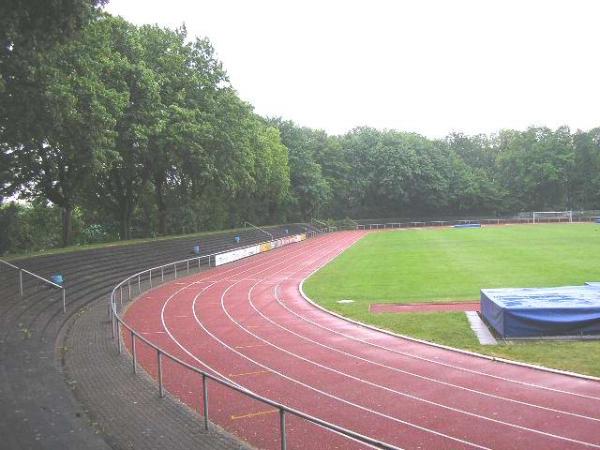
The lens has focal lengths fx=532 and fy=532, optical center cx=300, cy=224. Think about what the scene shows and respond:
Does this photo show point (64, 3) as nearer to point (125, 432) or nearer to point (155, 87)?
point (125, 432)

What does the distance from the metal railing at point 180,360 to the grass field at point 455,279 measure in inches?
293

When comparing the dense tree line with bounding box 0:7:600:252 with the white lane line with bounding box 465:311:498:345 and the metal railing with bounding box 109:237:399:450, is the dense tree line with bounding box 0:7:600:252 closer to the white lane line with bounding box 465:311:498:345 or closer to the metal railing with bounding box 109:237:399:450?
the metal railing with bounding box 109:237:399:450

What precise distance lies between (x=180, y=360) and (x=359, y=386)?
4.09m

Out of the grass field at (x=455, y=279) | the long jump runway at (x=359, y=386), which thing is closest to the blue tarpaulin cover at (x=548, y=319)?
the grass field at (x=455, y=279)

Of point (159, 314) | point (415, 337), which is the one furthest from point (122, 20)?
point (415, 337)

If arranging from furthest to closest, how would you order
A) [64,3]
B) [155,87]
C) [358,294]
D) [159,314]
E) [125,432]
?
[155,87] → [358,294] → [159,314] → [64,3] → [125,432]

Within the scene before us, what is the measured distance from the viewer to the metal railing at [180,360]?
5724 mm

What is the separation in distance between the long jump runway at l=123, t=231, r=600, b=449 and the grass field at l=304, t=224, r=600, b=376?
1311mm

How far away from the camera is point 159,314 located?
21.1 metres

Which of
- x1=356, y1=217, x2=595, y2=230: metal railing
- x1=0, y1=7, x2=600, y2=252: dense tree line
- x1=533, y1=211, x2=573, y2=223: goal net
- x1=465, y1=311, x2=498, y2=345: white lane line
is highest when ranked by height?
x1=0, y1=7, x2=600, y2=252: dense tree line

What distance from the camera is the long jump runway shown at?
9227mm

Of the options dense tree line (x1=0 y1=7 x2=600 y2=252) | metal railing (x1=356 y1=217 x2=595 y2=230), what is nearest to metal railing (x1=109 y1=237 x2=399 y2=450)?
dense tree line (x1=0 y1=7 x2=600 y2=252)

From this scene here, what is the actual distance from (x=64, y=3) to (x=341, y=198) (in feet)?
288

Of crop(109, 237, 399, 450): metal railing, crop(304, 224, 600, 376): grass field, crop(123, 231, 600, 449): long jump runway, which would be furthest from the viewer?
crop(304, 224, 600, 376): grass field
